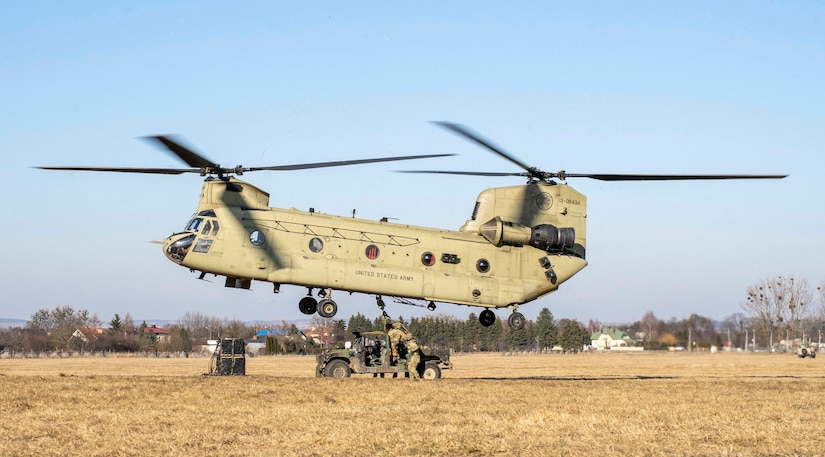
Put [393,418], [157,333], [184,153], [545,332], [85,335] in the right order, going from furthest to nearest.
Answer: [157,333] → [545,332] → [85,335] → [184,153] → [393,418]

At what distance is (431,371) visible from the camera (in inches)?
1192

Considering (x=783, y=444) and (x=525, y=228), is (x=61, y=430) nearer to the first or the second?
(x=783, y=444)

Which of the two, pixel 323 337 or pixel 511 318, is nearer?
pixel 511 318

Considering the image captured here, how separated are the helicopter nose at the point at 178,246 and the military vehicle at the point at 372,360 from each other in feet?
19.2

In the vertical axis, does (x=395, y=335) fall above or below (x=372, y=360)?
above

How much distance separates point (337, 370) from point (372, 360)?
3.77 ft

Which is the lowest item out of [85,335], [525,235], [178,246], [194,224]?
[85,335]

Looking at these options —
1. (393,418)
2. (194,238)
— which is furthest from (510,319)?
(393,418)

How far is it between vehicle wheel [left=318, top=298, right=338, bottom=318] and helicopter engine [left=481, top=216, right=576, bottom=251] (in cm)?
544

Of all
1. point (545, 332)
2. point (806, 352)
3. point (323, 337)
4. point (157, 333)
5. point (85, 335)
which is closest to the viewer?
point (806, 352)

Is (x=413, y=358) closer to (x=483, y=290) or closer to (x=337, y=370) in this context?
(x=337, y=370)

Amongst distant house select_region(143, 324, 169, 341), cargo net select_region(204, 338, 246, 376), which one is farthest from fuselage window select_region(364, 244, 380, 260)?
distant house select_region(143, 324, 169, 341)

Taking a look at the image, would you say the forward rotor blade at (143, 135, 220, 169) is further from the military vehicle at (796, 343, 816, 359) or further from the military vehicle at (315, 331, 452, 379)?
the military vehicle at (796, 343, 816, 359)

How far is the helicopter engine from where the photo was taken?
2997 centimetres
